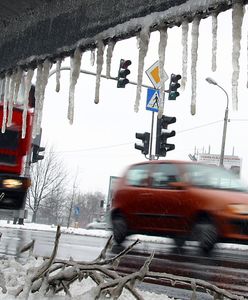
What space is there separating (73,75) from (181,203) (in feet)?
18.4

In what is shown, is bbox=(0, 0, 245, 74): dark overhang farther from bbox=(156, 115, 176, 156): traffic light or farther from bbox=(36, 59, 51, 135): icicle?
bbox=(156, 115, 176, 156): traffic light

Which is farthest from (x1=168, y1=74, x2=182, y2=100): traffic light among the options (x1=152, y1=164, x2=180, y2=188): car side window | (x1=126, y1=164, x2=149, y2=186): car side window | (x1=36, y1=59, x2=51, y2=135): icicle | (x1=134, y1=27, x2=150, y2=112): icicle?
(x1=134, y1=27, x2=150, y2=112): icicle

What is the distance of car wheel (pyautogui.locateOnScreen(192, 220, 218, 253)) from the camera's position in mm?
7980

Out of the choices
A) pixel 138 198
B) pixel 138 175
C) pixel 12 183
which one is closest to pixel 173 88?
pixel 138 175

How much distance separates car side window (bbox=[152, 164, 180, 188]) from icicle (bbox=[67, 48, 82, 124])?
5741 mm

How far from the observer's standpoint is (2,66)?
4027 mm

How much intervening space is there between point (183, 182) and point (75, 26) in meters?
5.69

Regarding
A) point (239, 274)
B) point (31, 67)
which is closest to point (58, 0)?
point (31, 67)

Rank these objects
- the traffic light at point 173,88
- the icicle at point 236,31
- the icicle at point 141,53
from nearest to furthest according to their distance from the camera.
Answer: the icicle at point 236,31 → the icicle at point 141,53 → the traffic light at point 173,88

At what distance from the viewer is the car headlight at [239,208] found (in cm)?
791

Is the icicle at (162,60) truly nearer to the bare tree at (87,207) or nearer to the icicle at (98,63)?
the icicle at (98,63)

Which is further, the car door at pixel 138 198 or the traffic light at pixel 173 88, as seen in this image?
the traffic light at pixel 173 88

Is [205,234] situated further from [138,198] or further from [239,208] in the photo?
[138,198]

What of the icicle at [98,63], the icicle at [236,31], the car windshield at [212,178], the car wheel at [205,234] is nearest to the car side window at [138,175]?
the car windshield at [212,178]
